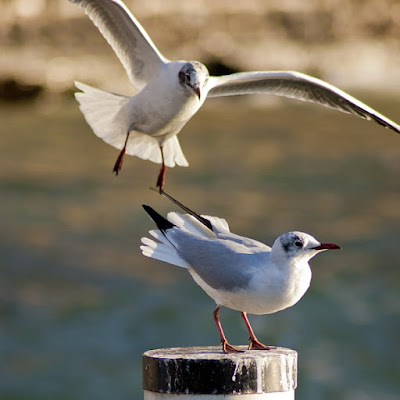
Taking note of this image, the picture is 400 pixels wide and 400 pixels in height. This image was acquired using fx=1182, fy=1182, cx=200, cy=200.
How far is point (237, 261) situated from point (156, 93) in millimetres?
983

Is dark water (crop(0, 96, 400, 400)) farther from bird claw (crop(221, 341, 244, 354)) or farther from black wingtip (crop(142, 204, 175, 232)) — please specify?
bird claw (crop(221, 341, 244, 354))

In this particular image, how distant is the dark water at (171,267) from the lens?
1434cm

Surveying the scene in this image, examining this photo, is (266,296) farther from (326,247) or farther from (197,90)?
(197,90)

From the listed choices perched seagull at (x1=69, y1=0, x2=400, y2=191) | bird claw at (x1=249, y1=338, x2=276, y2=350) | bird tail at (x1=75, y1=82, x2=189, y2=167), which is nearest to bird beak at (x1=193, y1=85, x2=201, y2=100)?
perched seagull at (x1=69, y1=0, x2=400, y2=191)

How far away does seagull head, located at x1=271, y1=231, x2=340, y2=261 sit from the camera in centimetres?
391

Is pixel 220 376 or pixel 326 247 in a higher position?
pixel 326 247

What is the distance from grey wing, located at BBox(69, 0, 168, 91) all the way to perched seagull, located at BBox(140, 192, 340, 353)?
115cm

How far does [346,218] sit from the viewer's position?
20203mm

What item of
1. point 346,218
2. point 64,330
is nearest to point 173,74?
point 64,330

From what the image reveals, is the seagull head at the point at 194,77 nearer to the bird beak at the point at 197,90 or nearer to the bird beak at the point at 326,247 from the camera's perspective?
the bird beak at the point at 197,90

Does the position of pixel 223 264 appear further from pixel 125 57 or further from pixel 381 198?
pixel 381 198

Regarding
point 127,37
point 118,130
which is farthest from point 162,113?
point 127,37

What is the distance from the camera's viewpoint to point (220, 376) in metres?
3.68

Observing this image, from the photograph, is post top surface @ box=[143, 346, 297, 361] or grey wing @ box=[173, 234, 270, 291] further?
grey wing @ box=[173, 234, 270, 291]
